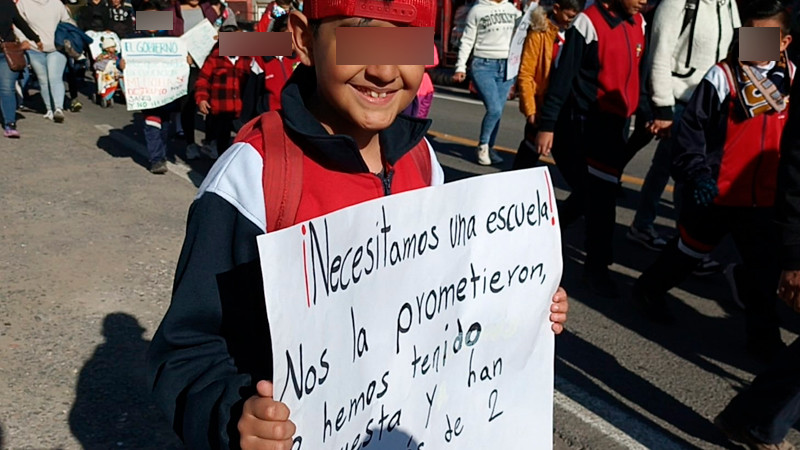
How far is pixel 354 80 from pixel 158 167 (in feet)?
20.3

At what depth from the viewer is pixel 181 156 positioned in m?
8.37

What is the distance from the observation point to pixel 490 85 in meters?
8.15

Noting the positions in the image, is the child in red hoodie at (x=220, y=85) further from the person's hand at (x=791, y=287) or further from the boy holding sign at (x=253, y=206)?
the boy holding sign at (x=253, y=206)

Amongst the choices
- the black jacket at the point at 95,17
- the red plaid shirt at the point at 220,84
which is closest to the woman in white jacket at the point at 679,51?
the red plaid shirt at the point at 220,84

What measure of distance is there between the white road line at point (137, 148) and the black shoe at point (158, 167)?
0.14m

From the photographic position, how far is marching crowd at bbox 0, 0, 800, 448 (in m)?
1.36

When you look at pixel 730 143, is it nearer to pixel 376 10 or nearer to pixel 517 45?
pixel 376 10

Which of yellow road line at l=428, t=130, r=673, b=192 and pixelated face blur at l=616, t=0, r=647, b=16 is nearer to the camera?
pixelated face blur at l=616, t=0, r=647, b=16

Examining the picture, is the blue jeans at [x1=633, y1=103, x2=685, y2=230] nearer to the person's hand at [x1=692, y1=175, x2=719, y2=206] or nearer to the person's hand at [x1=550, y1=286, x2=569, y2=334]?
the person's hand at [x1=692, y1=175, x2=719, y2=206]

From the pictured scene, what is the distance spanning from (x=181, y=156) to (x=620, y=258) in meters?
5.10

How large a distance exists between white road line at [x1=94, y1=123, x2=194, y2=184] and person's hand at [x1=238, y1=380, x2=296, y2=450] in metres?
6.06

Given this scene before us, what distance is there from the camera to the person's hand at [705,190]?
11.9 ft

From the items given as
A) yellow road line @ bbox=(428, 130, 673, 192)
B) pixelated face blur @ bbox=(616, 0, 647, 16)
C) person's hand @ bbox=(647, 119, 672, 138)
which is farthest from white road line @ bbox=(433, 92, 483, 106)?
pixelated face blur @ bbox=(616, 0, 647, 16)

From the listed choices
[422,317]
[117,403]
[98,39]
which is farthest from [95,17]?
[422,317]
